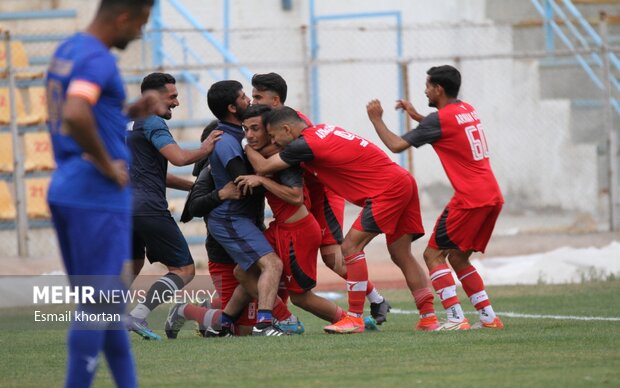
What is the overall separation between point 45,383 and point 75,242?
1.90 meters

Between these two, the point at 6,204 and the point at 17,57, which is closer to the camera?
the point at 6,204

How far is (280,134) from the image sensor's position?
8844mm

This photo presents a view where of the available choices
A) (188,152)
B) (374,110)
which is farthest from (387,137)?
(188,152)

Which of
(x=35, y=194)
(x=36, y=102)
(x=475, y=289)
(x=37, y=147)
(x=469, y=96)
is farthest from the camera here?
(x=469, y=96)

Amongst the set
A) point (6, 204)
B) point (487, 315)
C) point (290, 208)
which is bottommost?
point (6, 204)

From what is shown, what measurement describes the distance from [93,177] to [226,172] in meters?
3.96

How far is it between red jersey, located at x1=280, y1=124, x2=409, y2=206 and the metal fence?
907 centimetres

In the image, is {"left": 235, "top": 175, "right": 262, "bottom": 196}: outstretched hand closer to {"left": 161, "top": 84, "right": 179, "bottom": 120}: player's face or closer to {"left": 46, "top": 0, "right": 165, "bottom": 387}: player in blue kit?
{"left": 161, "top": 84, "right": 179, "bottom": 120}: player's face

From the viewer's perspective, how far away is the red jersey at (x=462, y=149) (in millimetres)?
8938

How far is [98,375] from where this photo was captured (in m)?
6.96

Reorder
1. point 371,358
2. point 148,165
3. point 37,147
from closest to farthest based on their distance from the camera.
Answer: point 371,358
point 148,165
point 37,147

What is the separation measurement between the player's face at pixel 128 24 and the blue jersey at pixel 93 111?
4.5 inches

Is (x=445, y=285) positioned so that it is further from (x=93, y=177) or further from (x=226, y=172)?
(x=93, y=177)

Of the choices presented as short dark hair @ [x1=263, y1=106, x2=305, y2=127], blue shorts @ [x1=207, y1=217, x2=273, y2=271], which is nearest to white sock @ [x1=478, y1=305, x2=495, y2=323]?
blue shorts @ [x1=207, y1=217, x2=273, y2=271]
